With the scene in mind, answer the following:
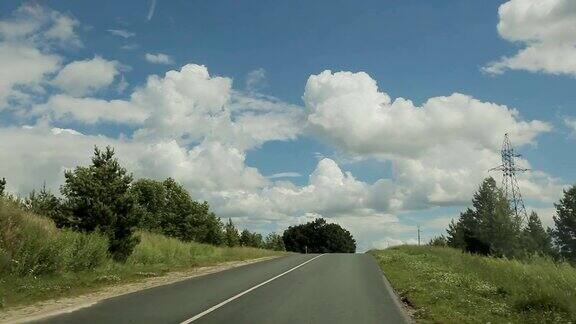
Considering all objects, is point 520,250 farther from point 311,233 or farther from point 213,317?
point 311,233

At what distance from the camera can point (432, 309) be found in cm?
1432

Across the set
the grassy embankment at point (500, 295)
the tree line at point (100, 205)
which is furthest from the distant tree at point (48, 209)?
the grassy embankment at point (500, 295)

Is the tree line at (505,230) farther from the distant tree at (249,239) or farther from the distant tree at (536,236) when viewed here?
the distant tree at (249,239)

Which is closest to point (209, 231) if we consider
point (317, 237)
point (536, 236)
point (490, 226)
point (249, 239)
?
point (249, 239)

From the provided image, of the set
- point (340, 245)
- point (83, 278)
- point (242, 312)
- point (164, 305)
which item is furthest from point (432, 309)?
point (340, 245)

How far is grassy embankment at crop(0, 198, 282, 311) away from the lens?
15758mm

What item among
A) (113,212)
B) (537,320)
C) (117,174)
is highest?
(117,174)

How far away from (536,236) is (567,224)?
31.7 ft

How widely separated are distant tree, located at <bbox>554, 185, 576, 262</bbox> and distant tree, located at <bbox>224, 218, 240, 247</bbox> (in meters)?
48.8

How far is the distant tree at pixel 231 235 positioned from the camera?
86.9 metres

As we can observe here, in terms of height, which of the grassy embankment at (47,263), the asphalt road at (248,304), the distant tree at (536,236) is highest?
the distant tree at (536,236)

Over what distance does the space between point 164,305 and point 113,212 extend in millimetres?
12934

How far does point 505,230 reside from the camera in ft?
234

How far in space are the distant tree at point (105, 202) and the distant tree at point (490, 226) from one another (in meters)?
50.0
